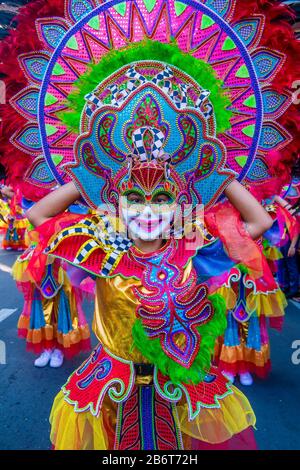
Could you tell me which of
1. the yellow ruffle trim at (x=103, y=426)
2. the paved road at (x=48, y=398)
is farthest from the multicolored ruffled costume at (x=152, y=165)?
the paved road at (x=48, y=398)

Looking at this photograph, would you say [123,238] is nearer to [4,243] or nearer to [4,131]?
[4,131]

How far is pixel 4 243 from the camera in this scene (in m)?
9.72

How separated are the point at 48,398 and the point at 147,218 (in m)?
2.19

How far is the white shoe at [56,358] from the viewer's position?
3.50m

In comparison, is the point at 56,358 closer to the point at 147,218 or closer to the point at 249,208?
the point at 147,218

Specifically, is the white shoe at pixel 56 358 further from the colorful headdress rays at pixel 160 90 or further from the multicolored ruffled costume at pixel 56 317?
the colorful headdress rays at pixel 160 90

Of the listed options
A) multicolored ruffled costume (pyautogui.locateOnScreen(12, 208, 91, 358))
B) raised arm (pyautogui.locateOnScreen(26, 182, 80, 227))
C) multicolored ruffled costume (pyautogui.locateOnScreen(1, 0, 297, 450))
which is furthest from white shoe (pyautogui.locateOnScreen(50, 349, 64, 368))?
raised arm (pyautogui.locateOnScreen(26, 182, 80, 227))

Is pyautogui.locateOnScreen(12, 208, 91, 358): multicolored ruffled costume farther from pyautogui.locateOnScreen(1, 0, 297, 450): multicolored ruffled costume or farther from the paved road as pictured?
pyautogui.locateOnScreen(1, 0, 297, 450): multicolored ruffled costume

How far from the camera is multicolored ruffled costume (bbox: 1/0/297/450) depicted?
141 cm

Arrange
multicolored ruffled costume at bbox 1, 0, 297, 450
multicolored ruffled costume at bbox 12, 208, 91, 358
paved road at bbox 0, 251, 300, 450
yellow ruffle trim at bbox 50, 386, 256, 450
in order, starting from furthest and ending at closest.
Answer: multicolored ruffled costume at bbox 12, 208, 91, 358
paved road at bbox 0, 251, 300, 450
yellow ruffle trim at bbox 50, 386, 256, 450
multicolored ruffled costume at bbox 1, 0, 297, 450

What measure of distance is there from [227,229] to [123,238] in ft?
1.36

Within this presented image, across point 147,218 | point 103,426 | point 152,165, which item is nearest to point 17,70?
point 152,165

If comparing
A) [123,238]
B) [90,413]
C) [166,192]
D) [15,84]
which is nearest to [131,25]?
[15,84]

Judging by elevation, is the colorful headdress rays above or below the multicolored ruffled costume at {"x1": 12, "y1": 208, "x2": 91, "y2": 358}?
above
